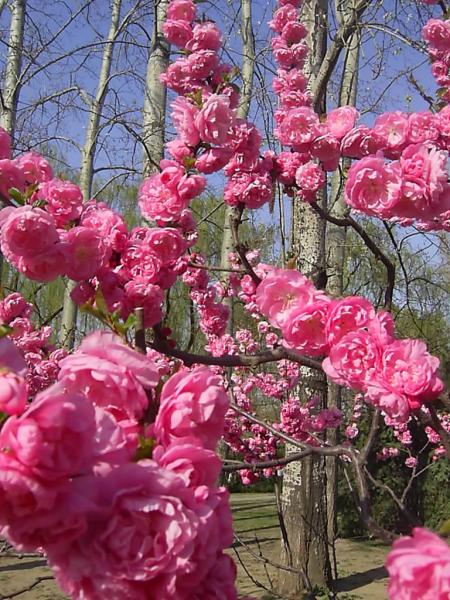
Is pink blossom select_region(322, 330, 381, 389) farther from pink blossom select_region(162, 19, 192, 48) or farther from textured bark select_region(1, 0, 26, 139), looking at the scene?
textured bark select_region(1, 0, 26, 139)

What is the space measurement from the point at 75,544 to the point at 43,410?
16cm

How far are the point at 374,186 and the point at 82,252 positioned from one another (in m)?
0.80

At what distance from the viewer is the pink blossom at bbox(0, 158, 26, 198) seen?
1.96 meters

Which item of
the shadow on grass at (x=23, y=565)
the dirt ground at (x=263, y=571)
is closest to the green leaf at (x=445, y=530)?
the dirt ground at (x=263, y=571)

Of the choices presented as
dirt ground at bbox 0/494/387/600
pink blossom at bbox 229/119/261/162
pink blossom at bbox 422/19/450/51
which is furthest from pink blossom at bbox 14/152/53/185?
dirt ground at bbox 0/494/387/600

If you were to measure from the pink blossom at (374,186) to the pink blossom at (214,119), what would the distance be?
54 cm

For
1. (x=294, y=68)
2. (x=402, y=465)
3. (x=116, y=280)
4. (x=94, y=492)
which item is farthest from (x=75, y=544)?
(x=402, y=465)

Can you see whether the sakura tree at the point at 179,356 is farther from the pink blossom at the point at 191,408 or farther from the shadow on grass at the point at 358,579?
the shadow on grass at the point at 358,579

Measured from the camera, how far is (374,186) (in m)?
1.69

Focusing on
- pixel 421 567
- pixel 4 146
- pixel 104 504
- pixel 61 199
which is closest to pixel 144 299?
pixel 61 199

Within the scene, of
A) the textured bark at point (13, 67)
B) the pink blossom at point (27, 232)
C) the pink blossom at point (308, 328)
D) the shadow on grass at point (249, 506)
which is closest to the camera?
the pink blossom at point (308, 328)

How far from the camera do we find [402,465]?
11.3m

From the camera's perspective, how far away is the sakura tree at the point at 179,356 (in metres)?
0.63

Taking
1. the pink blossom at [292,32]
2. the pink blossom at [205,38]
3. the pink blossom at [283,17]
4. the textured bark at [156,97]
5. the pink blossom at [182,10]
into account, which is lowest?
the pink blossom at [205,38]
